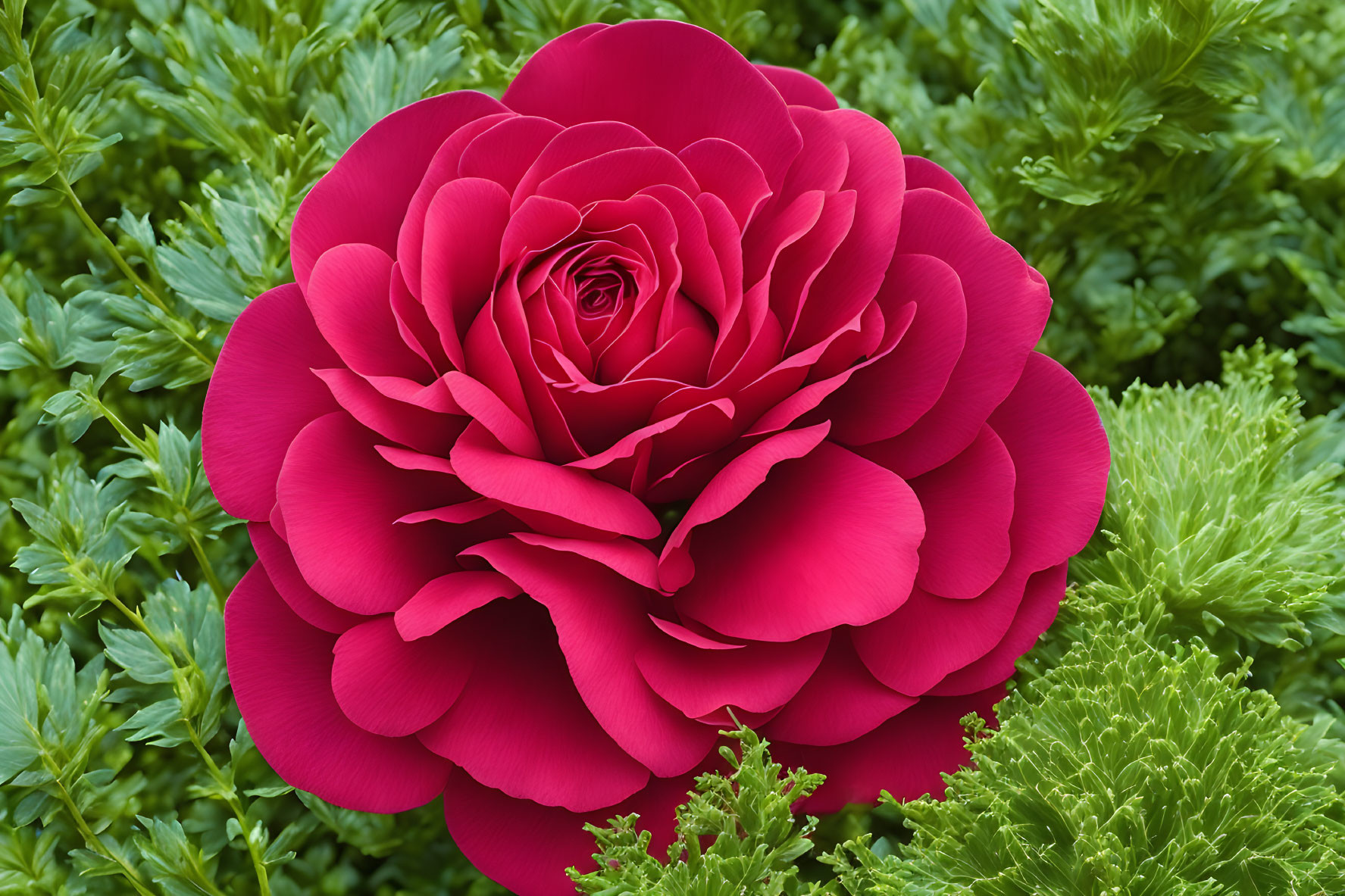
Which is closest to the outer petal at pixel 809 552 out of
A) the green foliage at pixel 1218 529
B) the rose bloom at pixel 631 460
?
the rose bloom at pixel 631 460

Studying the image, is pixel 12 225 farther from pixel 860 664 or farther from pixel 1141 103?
pixel 1141 103

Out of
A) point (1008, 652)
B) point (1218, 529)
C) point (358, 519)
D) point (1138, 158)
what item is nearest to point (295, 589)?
point (358, 519)

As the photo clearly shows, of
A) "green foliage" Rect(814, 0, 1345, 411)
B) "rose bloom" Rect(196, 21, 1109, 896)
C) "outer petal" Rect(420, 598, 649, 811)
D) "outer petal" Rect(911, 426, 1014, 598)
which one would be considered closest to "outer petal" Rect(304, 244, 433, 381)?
"rose bloom" Rect(196, 21, 1109, 896)

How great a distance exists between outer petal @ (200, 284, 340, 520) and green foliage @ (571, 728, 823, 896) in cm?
19

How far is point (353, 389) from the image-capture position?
42 cm

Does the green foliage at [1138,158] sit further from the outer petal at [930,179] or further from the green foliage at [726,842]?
the green foliage at [726,842]

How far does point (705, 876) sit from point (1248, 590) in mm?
272

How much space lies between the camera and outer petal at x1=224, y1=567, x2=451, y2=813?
44 cm

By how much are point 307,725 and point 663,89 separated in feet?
0.96

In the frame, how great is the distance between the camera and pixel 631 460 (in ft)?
1.34

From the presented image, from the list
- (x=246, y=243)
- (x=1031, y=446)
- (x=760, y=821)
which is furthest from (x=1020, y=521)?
(x=246, y=243)

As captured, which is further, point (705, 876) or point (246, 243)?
point (246, 243)

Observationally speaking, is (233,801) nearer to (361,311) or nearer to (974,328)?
(361,311)

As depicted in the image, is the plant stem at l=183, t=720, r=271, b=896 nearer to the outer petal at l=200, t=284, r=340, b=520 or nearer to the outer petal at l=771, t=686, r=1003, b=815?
the outer petal at l=200, t=284, r=340, b=520
